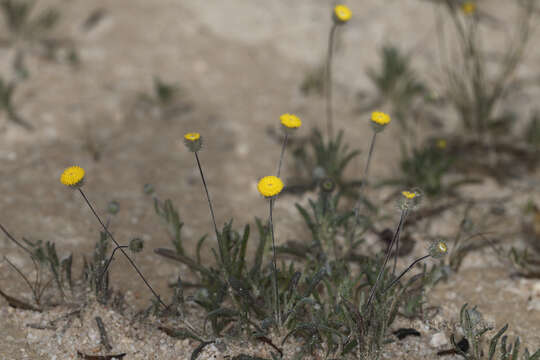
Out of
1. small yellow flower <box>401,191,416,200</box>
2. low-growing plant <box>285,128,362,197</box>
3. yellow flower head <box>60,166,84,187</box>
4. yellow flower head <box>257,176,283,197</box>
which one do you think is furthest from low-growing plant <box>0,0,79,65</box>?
small yellow flower <box>401,191,416,200</box>

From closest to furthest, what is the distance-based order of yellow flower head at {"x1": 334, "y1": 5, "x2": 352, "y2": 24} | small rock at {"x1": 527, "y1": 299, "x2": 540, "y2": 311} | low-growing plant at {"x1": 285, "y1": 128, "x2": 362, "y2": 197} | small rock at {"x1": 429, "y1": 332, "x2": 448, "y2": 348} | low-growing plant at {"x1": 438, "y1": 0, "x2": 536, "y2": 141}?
small rock at {"x1": 429, "y1": 332, "x2": 448, "y2": 348} < small rock at {"x1": 527, "y1": 299, "x2": 540, "y2": 311} < yellow flower head at {"x1": 334, "y1": 5, "x2": 352, "y2": 24} < low-growing plant at {"x1": 285, "y1": 128, "x2": 362, "y2": 197} < low-growing plant at {"x1": 438, "y1": 0, "x2": 536, "y2": 141}

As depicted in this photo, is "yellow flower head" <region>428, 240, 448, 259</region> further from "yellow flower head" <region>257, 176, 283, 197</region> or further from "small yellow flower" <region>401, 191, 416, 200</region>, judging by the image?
"yellow flower head" <region>257, 176, 283, 197</region>

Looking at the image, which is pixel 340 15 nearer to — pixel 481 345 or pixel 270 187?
pixel 270 187

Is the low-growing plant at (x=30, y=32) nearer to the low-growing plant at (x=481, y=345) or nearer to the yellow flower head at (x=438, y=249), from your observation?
the yellow flower head at (x=438, y=249)

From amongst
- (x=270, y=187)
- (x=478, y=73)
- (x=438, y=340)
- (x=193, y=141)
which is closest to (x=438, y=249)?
(x=438, y=340)

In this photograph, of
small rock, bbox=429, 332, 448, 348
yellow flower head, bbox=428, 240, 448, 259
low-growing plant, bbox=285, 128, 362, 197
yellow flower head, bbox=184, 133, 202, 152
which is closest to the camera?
yellow flower head, bbox=428, 240, 448, 259

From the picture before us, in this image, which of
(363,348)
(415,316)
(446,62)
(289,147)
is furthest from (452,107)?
(363,348)
